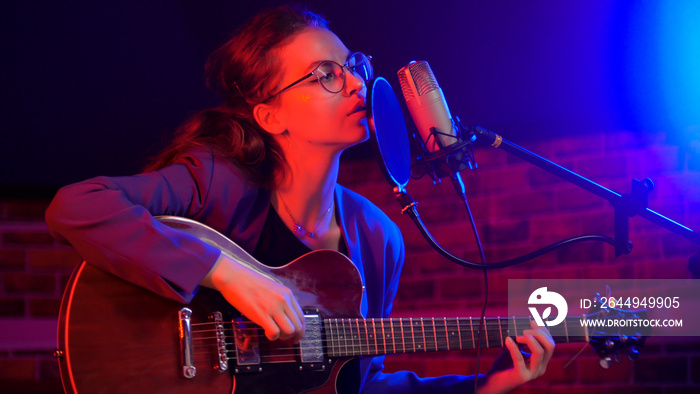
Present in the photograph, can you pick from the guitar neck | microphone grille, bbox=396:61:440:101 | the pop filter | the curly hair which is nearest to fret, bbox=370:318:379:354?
the guitar neck

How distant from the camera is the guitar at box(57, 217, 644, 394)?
1373 mm

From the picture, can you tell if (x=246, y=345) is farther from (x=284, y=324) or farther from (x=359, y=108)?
(x=359, y=108)

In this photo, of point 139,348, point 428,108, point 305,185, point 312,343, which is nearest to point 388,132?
point 428,108

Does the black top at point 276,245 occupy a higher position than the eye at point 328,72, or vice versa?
the eye at point 328,72

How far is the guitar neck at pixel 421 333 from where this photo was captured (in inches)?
66.9

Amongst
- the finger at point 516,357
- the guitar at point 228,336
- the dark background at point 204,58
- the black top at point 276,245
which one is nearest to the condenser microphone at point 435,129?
the guitar at point 228,336

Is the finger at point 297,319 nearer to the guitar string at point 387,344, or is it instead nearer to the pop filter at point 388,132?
the guitar string at point 387,344

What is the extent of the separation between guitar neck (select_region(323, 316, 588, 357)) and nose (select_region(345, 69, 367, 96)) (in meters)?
0.74

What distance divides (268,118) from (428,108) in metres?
0.74

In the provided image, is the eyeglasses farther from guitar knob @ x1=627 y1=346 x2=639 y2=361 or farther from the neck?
guitar knob @ x1=627 y1=346 x2=639 y2=361

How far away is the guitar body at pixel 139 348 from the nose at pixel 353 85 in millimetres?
787

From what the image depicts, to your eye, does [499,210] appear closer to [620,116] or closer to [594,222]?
[594,222]

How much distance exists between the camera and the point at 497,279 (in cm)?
277

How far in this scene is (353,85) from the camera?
188cm
